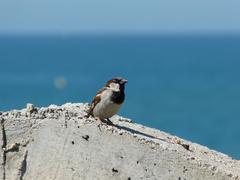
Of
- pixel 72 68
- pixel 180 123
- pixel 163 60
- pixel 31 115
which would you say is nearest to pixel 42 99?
pixel 180 123

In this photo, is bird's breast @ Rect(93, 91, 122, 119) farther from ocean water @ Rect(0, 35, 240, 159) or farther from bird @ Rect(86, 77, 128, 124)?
ocean water @ Rect(0, 35, 240, 159)

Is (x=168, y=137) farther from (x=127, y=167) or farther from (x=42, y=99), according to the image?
(x=42, y=99)

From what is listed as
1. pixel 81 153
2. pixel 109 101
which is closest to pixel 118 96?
pixel 109 101

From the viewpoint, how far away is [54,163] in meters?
11.5

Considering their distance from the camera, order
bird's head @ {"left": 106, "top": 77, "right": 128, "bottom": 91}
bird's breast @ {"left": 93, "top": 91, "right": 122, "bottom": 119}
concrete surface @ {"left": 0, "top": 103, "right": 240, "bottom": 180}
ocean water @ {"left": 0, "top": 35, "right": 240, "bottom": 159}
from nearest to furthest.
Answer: concrete surface @ {"left": 0, "top": 103, "right": 240, "bottom": 180}, bird's breast @ {"left": 93, "top": 91, "right": 122, "bottom": 119}, bird's head @ {"left": 106, "top": 77, "right": 128, "bottom": 91}, ocean water @ {"left": 0, "top": 35, "right": 240, "bottom": 159}

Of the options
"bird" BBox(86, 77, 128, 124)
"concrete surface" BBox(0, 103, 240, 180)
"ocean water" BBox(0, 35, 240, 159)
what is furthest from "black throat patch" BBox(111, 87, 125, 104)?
"ocean water" BBox(0, 35, 240, 159)

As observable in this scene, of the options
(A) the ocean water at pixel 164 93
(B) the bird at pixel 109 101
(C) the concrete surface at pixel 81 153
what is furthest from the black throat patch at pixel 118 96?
(A) the ocean water at pixel 164 93

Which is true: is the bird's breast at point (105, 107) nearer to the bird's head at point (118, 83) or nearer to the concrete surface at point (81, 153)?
the bird's head at point (118, 83)

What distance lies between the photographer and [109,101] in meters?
13.1

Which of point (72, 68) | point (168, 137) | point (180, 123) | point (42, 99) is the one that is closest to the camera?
point (168, 137)

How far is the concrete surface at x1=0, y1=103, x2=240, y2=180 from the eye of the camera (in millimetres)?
11484

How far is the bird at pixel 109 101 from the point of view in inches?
518

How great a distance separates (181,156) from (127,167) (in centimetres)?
90

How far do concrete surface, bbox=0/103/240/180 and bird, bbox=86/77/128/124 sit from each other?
80 centimetres
